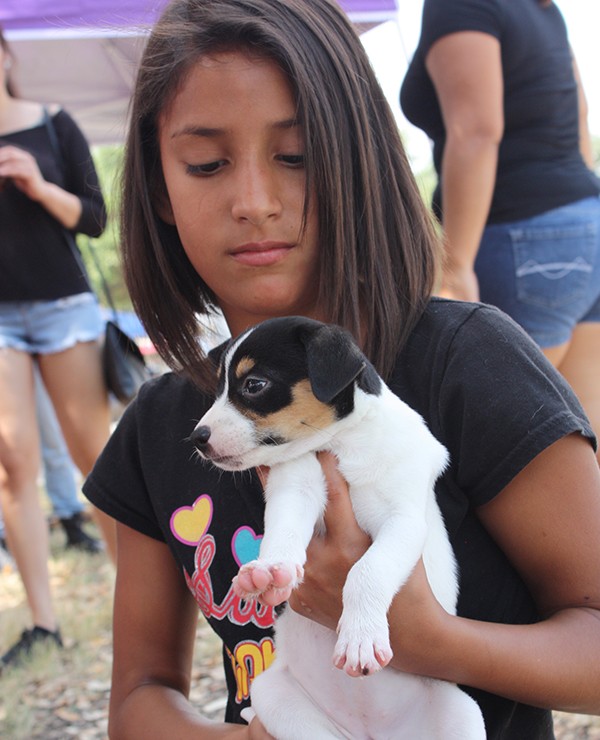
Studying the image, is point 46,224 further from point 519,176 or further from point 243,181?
point 243,181

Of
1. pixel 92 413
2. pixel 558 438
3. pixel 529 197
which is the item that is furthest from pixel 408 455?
pixel 92 413

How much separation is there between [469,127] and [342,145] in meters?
1.29

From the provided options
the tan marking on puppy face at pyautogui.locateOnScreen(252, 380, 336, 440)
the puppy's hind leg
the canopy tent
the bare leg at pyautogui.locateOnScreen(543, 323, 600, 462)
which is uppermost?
the canopy tent

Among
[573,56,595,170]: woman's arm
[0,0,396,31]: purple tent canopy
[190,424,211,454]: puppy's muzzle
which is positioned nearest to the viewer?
[190,424,211,454]: puppy's muzzle

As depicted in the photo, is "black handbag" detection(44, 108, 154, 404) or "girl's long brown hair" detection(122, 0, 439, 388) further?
"black handbag" detection(44, 108, 154, 404)

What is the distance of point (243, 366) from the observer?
154 cm

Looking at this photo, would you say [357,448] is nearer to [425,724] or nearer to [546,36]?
[425,724]

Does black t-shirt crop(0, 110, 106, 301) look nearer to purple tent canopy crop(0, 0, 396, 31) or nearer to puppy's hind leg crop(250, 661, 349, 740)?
purple tent canopy crop(0, 0, 396, 31)

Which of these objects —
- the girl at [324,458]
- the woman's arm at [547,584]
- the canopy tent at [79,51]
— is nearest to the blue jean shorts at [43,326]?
the canopy tent at [79,51]

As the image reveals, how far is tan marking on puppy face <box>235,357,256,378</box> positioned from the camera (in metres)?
1.53

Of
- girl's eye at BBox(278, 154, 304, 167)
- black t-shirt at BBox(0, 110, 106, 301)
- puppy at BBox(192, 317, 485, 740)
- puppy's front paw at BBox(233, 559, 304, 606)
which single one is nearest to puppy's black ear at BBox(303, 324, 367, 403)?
puppy at BBox(192, 317, 485, 740)

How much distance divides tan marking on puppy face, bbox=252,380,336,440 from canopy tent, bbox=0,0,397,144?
9.69ft

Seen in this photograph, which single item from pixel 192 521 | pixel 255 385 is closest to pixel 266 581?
pixel 255 385

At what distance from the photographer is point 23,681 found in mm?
3678
